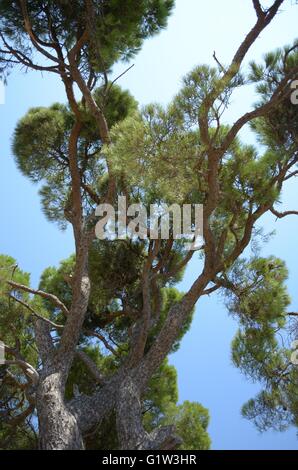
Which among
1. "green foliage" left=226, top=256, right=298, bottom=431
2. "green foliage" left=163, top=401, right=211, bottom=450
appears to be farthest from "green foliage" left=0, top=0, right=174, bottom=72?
"green foliage" left=163, top=401, right=211, bottom=450

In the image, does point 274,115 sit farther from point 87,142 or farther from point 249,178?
point 87,142

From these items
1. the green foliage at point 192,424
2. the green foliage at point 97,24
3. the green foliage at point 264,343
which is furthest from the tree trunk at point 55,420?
the green foliage at point 97,24

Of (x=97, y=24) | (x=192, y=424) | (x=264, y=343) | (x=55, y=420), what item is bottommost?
(x=55, y=420)

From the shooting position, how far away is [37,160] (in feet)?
14.3

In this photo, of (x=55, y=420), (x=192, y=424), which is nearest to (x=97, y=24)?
(x=55, y=420)

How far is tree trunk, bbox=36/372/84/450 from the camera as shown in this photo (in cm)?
262

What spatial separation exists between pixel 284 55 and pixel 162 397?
291 cm

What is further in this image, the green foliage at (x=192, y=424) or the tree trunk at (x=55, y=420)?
the green foliage at (x=192, y=424)

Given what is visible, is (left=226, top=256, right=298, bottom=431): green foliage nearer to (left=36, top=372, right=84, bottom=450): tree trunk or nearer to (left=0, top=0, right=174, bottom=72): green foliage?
(left=36, top=372, right=84, bottom=450): tree trunk

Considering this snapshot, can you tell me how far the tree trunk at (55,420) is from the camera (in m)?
2.62

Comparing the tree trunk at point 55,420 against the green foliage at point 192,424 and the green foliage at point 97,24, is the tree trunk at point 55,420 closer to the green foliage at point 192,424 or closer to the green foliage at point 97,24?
the green foliage at point 192,424

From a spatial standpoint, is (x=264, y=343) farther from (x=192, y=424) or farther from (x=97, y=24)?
A: (x=97, y=24)

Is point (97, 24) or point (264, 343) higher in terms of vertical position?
point (97, 24)

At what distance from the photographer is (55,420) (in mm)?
2727
